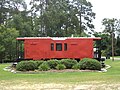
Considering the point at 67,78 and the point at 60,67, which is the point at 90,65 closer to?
the point at 60,67

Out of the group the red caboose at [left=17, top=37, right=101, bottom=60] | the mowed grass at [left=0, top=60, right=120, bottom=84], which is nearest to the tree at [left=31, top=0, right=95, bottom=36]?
the red caboose at [left=17, top=37, right=101, bottom=60]

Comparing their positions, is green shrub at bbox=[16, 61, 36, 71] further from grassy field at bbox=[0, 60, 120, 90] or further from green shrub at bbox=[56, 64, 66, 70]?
grassy field at bbox=[0, 60, 120, 90]

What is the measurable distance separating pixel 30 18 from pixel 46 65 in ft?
147

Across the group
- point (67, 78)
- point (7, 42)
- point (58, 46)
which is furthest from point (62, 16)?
point (67, 78)

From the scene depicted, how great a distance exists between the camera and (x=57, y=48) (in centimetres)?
2862

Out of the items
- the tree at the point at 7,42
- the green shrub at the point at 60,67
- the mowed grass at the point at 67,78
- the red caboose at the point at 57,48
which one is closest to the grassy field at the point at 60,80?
the mowed grass at the point at 67,78

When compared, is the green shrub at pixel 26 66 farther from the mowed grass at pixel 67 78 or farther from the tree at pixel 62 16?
the tree at pixel 62 16

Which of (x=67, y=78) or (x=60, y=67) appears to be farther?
(x=60, y=67)

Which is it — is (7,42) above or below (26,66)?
above

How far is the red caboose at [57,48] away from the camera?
2850 centimetres

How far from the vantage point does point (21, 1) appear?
66750 millimetres

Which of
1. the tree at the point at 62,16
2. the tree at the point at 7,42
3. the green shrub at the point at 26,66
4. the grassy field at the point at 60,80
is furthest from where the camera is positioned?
the tree at the point at 62,16

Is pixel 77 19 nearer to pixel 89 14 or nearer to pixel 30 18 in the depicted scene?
pixel 89 14

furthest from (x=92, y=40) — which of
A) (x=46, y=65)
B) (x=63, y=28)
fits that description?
(x=63, y=28)
